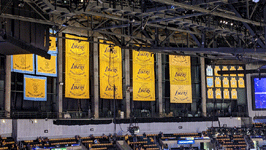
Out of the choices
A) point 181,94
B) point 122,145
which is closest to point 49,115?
point 122,145

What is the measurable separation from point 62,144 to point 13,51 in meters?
10.5

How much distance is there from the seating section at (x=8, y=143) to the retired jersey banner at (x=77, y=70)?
5638mm

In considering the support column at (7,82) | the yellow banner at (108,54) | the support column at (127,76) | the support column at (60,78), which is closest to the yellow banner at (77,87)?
the support column at (60,78)

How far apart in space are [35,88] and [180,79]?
48.2ft

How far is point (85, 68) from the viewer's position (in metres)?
32.6

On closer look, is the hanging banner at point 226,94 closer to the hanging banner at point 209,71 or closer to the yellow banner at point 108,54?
the hanging banner at point 209,71

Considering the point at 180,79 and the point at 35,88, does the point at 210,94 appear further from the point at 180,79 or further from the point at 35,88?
the point at 35,88

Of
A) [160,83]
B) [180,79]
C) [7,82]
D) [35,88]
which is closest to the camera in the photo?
[7,82]

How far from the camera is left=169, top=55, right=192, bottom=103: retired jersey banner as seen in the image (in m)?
38.0

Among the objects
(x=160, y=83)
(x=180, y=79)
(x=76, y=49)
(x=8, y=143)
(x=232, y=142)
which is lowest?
(x=232, y=142)

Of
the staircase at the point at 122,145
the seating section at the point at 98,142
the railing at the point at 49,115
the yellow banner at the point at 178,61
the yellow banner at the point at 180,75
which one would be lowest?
the staircase at the point at 122,145

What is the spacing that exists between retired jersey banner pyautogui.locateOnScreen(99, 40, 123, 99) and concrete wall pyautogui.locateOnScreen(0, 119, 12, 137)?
854cm

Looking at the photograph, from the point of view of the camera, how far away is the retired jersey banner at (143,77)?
35.7 metres

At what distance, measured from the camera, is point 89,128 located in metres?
32.9
